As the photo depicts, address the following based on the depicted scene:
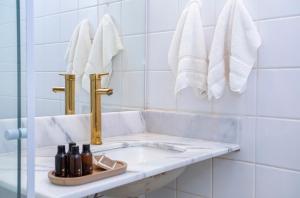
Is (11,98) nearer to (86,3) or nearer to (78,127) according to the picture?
(78,127)

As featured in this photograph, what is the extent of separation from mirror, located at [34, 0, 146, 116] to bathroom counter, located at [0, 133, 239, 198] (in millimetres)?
186

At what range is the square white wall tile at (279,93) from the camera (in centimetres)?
119

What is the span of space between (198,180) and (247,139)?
0.30 m

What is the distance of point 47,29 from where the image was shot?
4.30ft

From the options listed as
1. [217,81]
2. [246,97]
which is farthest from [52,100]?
[246,97]

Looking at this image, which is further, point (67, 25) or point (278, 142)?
point (67, 25)

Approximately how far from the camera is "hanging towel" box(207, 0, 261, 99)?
1.24 m

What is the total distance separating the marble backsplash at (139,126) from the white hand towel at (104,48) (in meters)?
0.20

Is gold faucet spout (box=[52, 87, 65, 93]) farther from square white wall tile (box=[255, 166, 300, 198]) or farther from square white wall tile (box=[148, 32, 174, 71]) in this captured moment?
square white wall tile (box=[255, 166, 300, 198])

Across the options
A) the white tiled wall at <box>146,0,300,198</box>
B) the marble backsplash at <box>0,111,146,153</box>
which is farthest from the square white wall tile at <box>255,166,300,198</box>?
the marble backsplash at <box>0,111,146,153</box>

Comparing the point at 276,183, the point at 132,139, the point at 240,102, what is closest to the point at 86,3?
the point at 132,139

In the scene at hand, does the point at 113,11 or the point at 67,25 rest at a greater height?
the point at 113,11

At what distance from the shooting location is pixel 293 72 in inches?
46.8

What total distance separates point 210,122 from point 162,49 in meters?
0.43
